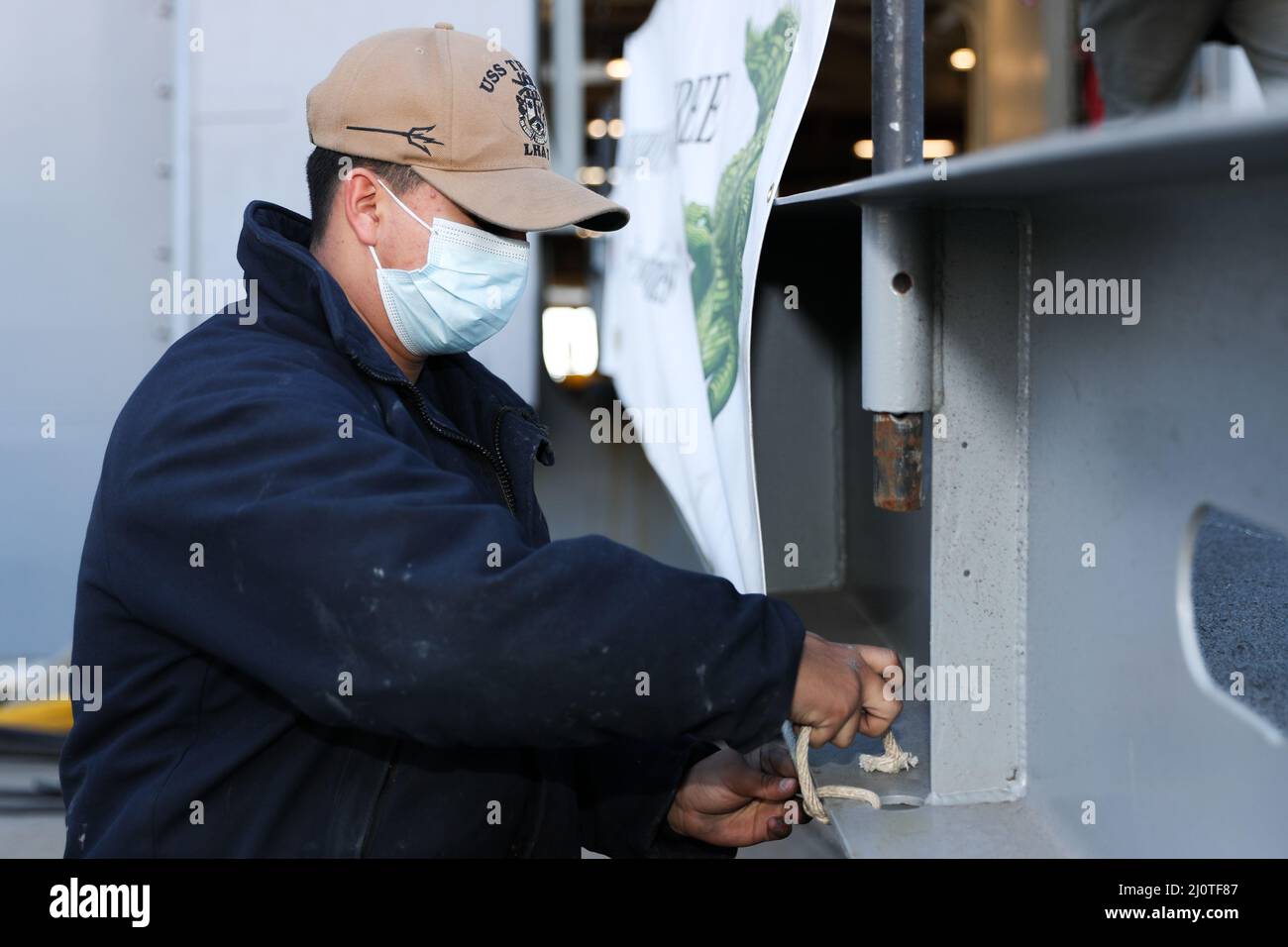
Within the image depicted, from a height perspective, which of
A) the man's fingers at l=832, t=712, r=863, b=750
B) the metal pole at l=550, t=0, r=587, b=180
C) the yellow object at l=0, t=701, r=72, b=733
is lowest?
the yellow object at l=0, t=701, r=72, b=733

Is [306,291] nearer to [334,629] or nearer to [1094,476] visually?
[334,629]

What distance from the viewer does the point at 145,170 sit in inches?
123

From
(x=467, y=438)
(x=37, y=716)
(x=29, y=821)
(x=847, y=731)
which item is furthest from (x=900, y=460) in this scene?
(x=37, y=716)

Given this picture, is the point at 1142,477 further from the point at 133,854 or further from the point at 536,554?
the point at 133,854

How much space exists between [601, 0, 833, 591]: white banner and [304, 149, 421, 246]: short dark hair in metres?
0.42

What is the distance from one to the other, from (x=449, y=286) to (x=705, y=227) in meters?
0.57

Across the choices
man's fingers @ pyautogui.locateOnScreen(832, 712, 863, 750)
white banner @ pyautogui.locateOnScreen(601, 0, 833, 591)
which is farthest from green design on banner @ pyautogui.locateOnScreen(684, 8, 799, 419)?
man's fingers @ pyautogui.locateOnScreen(832, 712, 863, 750)

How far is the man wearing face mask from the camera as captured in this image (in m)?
1.07

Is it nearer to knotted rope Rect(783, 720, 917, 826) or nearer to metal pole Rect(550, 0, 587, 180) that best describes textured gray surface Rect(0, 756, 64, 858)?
metal pole Rect(550, 0, 587, 180)

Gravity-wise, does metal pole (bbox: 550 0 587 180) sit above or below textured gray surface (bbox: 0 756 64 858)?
above

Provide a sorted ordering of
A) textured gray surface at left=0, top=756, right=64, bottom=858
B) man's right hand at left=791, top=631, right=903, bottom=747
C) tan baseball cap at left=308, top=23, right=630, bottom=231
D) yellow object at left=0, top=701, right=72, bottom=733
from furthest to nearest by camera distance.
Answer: yellow object at left=0, top=701, right=72, bottom=733, textured gray surface at left=0, top=756, right=64, bottom=858, tan baseball cap at left=308, top=23, right=630, bottom=231, man's right hand at left=791, top=631, right=903, bottom=747

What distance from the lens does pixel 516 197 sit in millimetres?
1471

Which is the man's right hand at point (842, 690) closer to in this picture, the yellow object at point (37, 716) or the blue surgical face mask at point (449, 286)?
the blue surgical face mask at point (449, 286)
